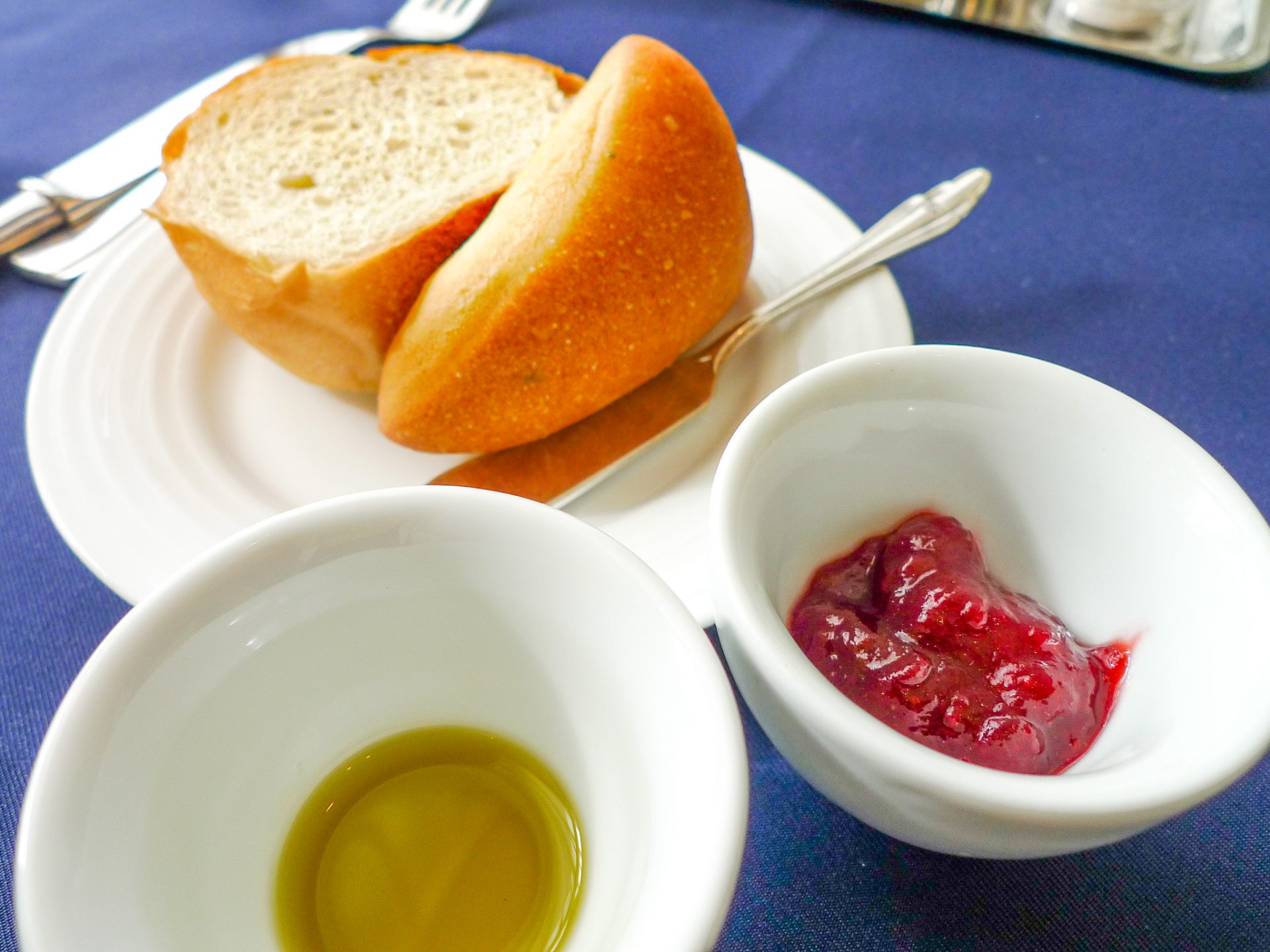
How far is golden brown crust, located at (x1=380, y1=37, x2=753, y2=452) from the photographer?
0.82 metres

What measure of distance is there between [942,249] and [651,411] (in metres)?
0.50

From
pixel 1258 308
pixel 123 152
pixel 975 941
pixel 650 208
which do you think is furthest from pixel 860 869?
pixel 123 152

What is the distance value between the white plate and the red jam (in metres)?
0.15

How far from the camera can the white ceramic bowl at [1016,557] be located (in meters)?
0.40

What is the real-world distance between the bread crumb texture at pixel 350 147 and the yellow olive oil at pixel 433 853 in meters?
0.53

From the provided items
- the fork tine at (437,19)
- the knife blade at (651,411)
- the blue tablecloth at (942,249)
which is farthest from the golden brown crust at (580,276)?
the fork tine at (437,19)

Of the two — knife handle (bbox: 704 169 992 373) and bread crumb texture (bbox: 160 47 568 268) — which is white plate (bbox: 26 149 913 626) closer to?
knife handle (bbox: 704 169 992 373)

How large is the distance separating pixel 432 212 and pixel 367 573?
0.54 metres

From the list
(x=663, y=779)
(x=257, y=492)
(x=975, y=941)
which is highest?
(x=663, y=779)

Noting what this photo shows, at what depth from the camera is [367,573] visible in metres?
0.51

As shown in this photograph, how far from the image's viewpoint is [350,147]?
39.8 inches

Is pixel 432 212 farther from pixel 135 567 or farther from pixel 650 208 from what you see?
pixel 135 567

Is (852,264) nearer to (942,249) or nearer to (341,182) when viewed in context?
(942,249)

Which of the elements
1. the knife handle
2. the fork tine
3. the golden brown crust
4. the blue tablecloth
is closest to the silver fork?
the blue tablecloth
